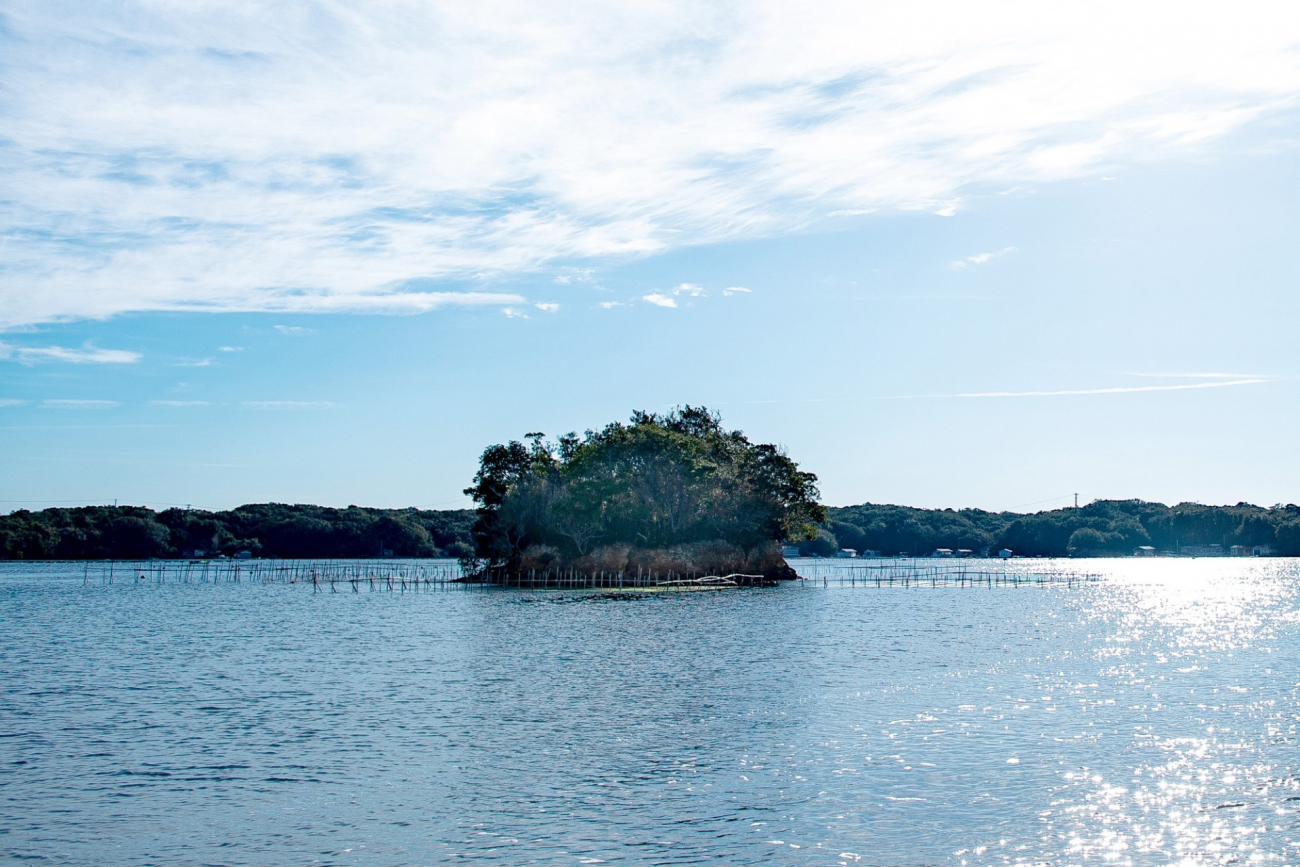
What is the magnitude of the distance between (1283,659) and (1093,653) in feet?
26.2

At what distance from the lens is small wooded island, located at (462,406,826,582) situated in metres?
117

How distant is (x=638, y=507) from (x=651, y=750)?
89588 mm

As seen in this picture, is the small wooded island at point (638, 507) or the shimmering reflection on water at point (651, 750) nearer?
the shimmering reflection on water at point (651, 750)

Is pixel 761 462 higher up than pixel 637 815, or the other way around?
pixel 761 462

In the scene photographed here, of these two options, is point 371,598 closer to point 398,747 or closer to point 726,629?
point 726,629

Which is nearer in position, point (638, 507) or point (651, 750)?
point (651, 750)

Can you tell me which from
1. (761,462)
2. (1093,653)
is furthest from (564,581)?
(1093,653)

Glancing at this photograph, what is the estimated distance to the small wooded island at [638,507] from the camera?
117 metres

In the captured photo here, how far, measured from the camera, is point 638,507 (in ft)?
383

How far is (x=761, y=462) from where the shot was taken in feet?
414

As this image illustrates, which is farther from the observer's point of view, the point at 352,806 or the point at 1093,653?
the point at 1093,653

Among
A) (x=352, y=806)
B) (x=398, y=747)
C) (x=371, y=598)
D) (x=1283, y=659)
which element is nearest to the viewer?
(x=352, y=806)

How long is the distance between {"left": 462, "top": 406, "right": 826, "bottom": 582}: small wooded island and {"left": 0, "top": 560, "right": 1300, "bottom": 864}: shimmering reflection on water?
58429 millimetres

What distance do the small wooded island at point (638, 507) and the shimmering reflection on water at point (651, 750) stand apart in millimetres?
58429
